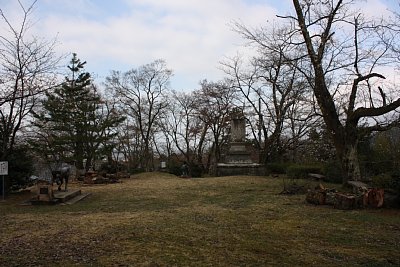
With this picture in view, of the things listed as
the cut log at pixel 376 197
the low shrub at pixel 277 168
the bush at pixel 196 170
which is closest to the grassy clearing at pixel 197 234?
the cut log at pixel 376 197

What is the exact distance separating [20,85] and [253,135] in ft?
62.1

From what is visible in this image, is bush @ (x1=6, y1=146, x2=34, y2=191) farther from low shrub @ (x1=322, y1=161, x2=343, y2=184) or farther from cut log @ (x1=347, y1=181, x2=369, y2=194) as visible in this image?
low shrub @ (x1=322, y1=161, x2=343, y2=184)

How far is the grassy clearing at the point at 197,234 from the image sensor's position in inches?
188

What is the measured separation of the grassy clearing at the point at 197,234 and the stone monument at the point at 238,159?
1146 cm

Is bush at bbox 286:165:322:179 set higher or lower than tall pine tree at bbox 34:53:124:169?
lower

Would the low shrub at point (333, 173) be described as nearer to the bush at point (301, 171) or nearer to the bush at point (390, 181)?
the bush at point (301, 171)

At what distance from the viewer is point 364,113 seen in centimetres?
1141

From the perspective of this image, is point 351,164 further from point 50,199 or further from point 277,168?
point 277,168

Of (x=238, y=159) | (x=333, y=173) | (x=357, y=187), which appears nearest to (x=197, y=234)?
(x=357, y=187)

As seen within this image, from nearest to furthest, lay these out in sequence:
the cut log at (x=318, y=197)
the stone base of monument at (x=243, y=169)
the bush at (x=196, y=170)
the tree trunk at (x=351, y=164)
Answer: the cut log at (x=318, y=197)
the tree trunk at (x=351, y=164)
the stone base of monument at (x=243, y=169)
the bush at (x=196, y=170)

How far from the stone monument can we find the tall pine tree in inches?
369

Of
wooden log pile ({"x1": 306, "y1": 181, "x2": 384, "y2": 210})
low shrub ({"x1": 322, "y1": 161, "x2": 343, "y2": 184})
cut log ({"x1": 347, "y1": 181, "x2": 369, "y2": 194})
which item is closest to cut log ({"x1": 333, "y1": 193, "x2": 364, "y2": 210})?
wooden log pile ({"x1": 306, "y1": 181, "x2": 384, "y2": 210})

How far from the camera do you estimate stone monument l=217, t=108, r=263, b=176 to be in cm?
2180

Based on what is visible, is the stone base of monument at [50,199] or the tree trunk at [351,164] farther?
the tree trunk at [351,164]
